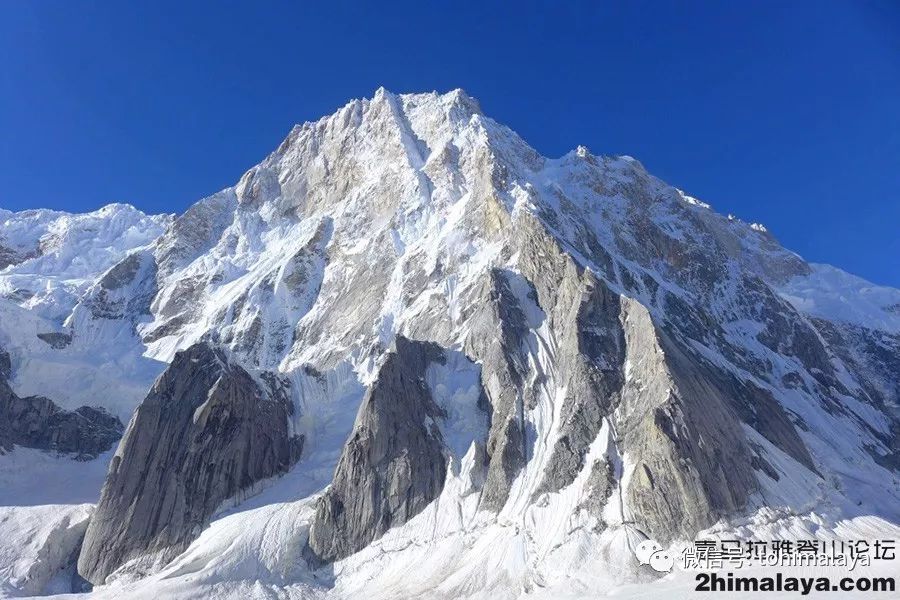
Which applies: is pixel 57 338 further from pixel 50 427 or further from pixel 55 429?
pixel 55 429

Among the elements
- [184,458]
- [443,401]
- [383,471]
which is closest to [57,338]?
[184,458]

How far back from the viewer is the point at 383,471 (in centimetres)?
8756

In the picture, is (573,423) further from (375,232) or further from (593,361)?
(375,232)

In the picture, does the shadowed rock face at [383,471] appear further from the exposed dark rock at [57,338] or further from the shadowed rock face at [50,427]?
the exposed dark rock at [57,338]

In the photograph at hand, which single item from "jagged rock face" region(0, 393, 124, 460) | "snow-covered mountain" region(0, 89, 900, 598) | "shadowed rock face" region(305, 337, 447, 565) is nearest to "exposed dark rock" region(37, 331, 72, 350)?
"snow-covered mountain" region(0, 89, 900, 598)

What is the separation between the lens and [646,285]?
12544 cm

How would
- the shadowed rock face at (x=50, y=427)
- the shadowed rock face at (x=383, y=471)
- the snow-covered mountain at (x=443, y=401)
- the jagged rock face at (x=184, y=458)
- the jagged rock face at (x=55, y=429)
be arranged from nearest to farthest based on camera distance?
the snow-covered mountain at (x=443, y=401) → the shadowed rock face at (x=383, y=471) → the jagged rock face at (x=184, y=458) → the shadowed rock face at (x=50, y=427) → the jagged rock face at (x=55, y=429)

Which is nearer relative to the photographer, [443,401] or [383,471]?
[383,471]

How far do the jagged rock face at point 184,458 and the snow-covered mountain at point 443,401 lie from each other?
0.28 m

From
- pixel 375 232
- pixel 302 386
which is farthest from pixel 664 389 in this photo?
pixel 375 232

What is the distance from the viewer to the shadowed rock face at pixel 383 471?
83.6 meters

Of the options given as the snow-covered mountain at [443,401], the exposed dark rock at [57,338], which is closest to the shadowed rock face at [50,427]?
the snow-covered mountain at [443,401]

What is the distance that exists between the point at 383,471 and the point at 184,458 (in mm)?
25497

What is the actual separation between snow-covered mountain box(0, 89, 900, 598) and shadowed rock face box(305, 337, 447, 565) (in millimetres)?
262
